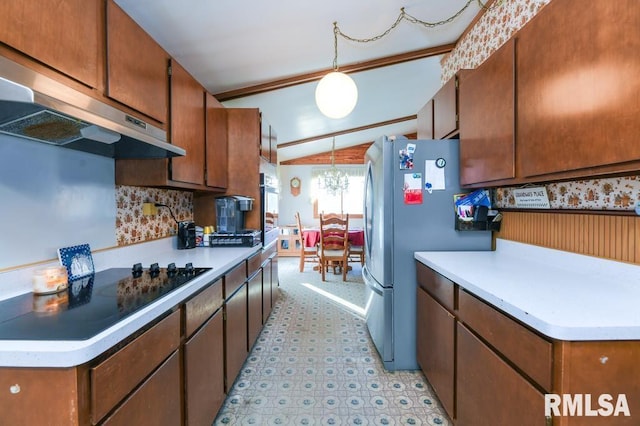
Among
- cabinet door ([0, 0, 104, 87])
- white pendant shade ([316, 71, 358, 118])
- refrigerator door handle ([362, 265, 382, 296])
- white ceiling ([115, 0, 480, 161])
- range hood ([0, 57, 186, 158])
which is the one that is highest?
white ceiling ([115, 0, 480, 161])

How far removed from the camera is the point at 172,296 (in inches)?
42.7

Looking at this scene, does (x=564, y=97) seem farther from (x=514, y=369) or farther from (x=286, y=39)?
(x=286, y=39)

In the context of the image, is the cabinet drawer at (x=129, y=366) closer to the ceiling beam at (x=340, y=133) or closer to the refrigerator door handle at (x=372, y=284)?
the refrigerator door handle at (x=372, y=284)

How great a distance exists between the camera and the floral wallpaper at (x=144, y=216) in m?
1.80

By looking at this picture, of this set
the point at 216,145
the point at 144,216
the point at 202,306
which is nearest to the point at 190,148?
the point at 216,145

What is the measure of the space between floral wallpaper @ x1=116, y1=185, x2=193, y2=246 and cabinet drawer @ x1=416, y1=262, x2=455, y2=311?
1906 mm

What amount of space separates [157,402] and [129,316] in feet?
1.17

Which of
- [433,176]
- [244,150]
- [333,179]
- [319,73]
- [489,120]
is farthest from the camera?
[333,179]

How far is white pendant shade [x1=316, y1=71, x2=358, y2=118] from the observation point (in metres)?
2.21

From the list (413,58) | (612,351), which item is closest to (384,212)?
(612,351)

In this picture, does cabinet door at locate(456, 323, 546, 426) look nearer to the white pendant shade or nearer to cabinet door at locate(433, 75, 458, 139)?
cabinet door at locate(433, 75, 458, 139)

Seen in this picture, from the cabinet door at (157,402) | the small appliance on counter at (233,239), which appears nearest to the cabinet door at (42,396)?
the cabinet door at (157,402)

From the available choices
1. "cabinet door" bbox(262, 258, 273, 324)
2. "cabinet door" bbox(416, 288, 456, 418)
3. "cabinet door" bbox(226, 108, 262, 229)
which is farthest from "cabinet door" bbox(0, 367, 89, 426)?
"cabinet door" bbox(226, 108, 262, 229)

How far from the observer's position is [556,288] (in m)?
1.10
